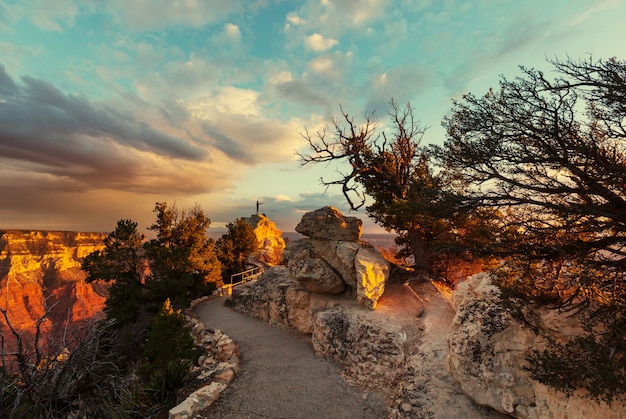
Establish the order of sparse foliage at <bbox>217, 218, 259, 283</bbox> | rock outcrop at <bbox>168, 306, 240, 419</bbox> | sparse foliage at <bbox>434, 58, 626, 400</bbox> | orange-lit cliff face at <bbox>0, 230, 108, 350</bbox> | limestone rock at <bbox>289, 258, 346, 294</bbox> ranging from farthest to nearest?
orange-lit cliff face at <bbox>0, 230, 108, 350</bbox> < sparse foliage at <bbox>217, 218, 259, 283</bbox> < limestone rock at <bbox>289, 258, 346, 294</bbox> < rock outcrop at <bbox>168, 306, 240, 419</bbox> < sparse foliage at <bbox>434, 58, 626, 400</bbox>

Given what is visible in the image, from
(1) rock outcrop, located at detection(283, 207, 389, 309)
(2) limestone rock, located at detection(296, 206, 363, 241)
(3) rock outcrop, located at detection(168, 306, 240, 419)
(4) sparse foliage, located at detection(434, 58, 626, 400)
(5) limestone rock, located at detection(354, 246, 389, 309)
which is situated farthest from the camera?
(2) limestone rock, located at detection(296, 206, 363, 241)

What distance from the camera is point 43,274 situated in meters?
104

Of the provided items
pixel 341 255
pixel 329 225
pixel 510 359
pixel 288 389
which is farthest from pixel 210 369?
pixel 510 359

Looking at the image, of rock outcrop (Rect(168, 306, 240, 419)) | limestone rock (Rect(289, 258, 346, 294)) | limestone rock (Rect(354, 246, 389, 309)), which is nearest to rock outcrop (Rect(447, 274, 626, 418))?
limestone rock (Rect(354, 246, 389, 309))

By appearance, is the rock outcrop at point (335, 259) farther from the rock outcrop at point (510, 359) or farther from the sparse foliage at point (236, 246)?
the sparse foliage at point (236, 246)

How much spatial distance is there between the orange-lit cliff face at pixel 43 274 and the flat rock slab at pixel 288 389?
100817mm

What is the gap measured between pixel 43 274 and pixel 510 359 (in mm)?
140207

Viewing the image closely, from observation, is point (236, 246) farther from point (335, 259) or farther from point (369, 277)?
point (369, 277)

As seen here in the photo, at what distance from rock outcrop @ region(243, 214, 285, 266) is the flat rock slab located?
3099 centimetres

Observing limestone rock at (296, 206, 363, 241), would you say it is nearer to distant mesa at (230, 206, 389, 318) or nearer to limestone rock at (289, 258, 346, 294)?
distant mesa at (230, 206, 389, 318)

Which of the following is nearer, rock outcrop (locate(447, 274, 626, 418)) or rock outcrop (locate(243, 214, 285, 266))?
rock outcrop (locate(447, 274, 626, 418))

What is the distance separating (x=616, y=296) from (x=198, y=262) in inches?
988

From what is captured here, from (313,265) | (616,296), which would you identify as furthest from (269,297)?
(616,296)

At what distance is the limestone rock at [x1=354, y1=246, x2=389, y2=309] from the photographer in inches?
642
